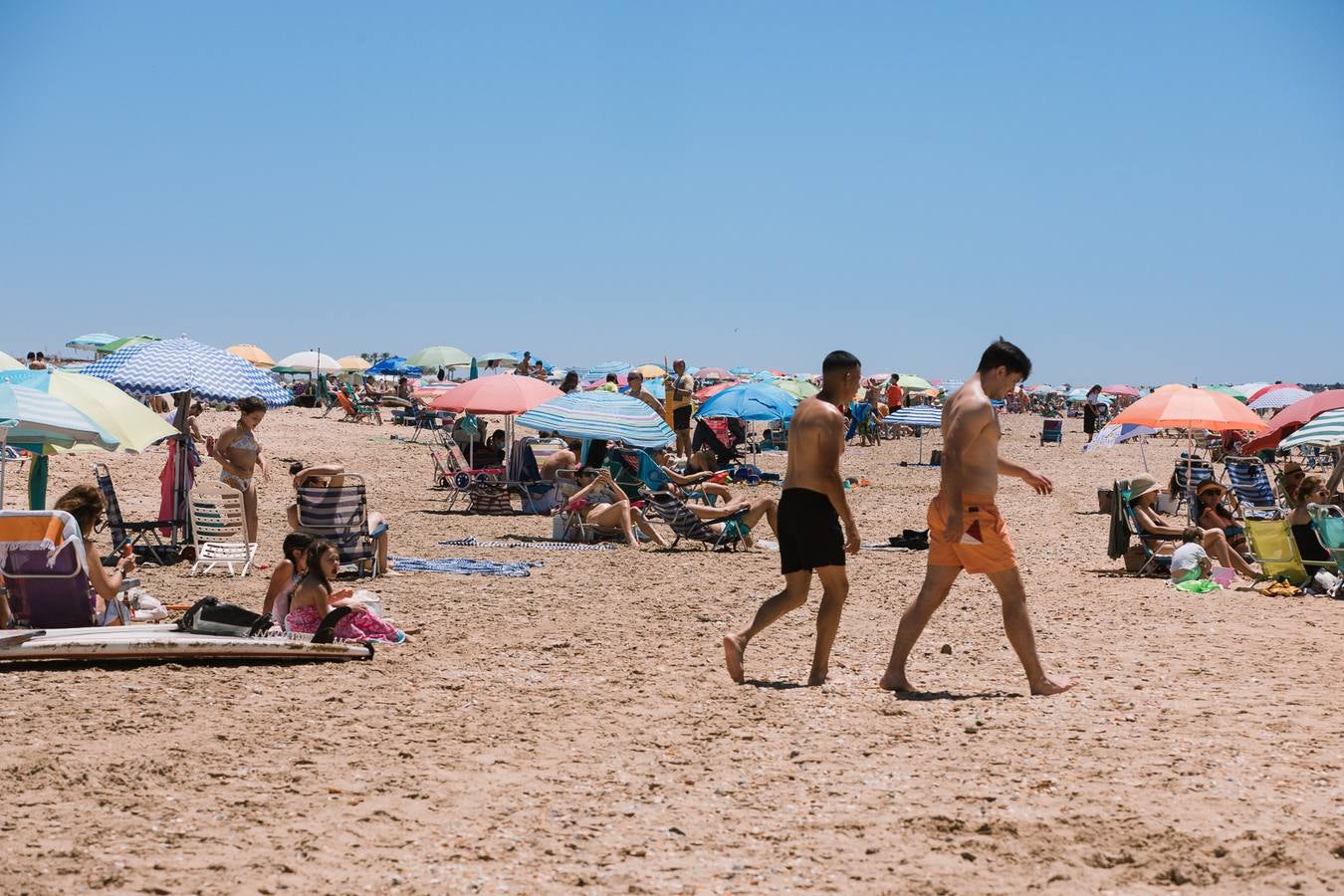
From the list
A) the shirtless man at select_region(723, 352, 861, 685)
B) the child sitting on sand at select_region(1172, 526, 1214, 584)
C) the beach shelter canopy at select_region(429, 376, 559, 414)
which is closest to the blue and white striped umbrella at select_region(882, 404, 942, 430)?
the beach shelter canopy at select_region(429, 376, 559, 414)

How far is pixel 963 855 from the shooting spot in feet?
12.9

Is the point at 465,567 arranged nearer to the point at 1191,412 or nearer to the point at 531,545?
the point at 531,545

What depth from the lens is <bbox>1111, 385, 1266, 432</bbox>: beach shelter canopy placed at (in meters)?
13.1

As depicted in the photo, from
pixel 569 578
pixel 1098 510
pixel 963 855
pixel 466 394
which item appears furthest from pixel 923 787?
pixel 1098 510

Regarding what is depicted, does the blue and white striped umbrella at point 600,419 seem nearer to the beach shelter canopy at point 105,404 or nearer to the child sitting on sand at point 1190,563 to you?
the beach shelter canopy at point 105,404

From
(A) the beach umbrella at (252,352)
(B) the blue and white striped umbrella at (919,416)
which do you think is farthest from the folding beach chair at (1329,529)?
(A) the beach umbrella at (252,352)

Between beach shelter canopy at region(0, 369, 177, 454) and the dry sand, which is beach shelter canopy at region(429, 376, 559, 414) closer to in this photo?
beach shelter canopy at region(0, 369, 177, 454)

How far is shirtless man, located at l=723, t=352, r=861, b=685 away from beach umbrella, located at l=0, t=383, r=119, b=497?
4511mm

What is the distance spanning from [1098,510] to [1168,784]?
13377mm

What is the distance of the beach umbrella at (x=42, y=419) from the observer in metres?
7.85

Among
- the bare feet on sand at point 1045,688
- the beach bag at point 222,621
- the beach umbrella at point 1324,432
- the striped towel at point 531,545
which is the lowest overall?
the bare feet on sand at point 1045,688

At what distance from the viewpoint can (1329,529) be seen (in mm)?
9648

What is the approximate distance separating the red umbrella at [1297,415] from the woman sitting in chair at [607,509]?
6.36m

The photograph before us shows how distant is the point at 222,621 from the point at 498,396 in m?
8.16
